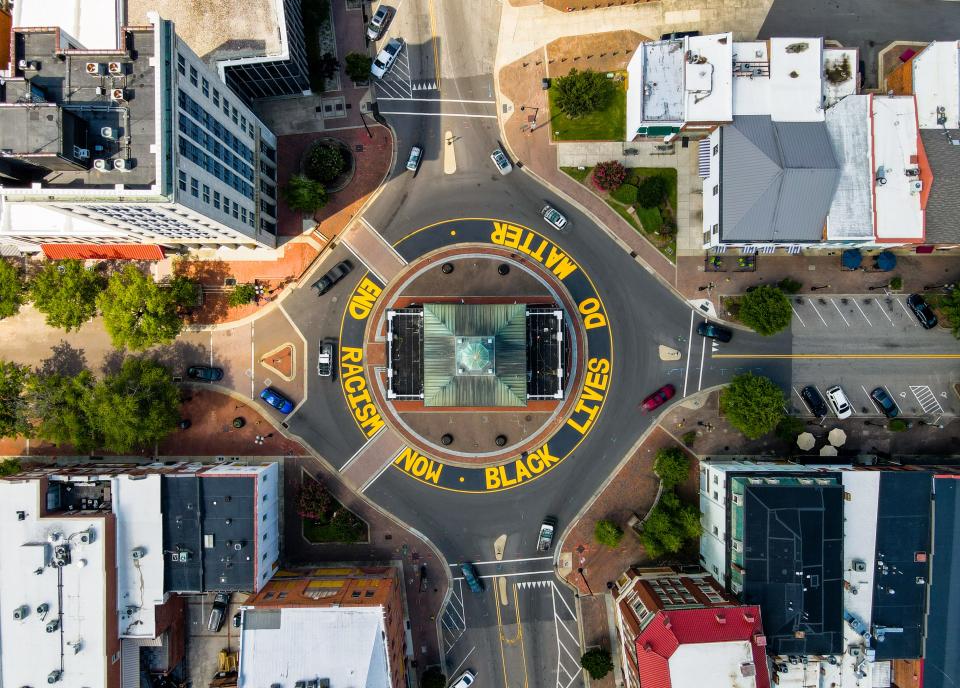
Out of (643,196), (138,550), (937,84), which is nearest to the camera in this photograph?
(138,550)

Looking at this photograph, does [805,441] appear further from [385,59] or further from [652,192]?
[385,59]

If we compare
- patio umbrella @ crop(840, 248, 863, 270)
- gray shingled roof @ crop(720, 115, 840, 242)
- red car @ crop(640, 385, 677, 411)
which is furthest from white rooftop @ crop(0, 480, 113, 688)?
patio umbrella @ crop(840, 248, 863, 270)

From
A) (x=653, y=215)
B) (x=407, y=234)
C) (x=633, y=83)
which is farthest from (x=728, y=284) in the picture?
(x=407, y=234)

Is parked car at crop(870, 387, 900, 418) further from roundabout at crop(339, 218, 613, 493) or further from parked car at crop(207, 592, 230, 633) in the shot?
parked car at crop(207, 592, 230, 633)

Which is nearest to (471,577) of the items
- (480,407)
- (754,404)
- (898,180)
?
(480,407)

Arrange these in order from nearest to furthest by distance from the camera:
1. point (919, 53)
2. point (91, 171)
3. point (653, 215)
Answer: point (91, 171) < point (919, 53) < point (653, 215)

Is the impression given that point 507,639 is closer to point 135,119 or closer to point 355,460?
point 355,460
